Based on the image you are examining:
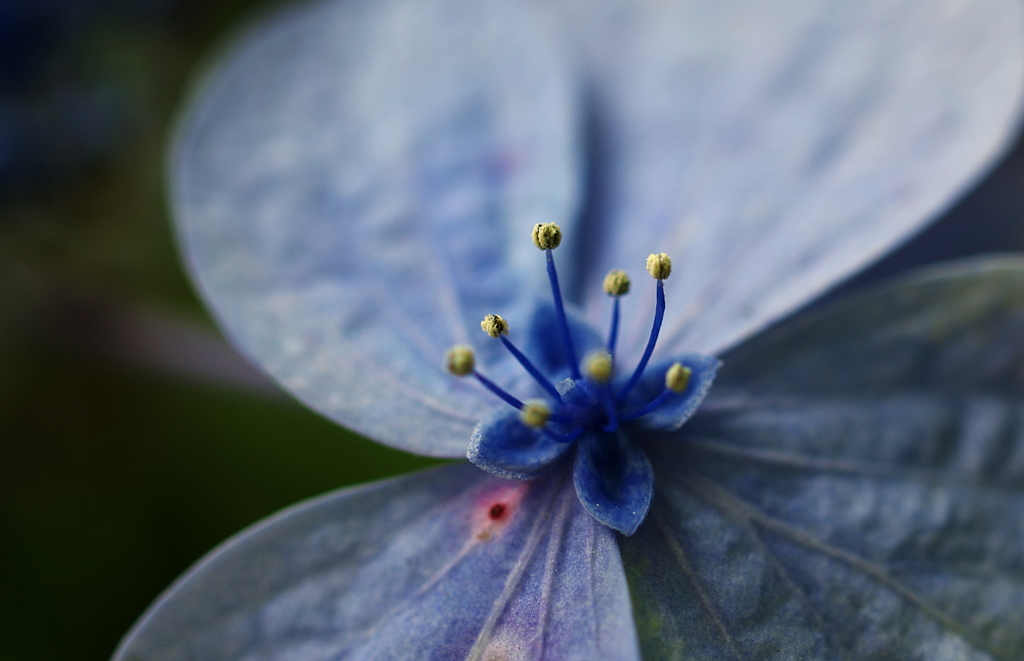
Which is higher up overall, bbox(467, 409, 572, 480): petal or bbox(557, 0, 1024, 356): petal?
bbox(557, 0, 1024, 356): petal

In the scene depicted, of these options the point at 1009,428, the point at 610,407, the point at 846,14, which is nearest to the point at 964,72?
the point at 846,14

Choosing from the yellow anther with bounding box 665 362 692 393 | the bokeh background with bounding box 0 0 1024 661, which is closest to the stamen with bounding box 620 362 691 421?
the yellow anther with bounding box 665 362 692 393

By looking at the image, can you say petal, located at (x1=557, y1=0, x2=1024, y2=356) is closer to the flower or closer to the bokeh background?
the flower

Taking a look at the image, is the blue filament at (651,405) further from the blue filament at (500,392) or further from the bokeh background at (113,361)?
the bokeh background at (113,361)

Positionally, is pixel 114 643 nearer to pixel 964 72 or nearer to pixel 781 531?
pixel 781 531

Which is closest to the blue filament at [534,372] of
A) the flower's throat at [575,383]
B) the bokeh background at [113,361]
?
the flower's throat at [575,383]

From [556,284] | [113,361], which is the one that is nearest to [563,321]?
[556,284]

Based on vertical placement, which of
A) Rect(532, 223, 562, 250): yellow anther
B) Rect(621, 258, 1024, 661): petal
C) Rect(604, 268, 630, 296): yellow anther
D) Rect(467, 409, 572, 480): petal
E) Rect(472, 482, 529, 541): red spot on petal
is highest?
Rect(532, 223, 562, 250): yellow anther
